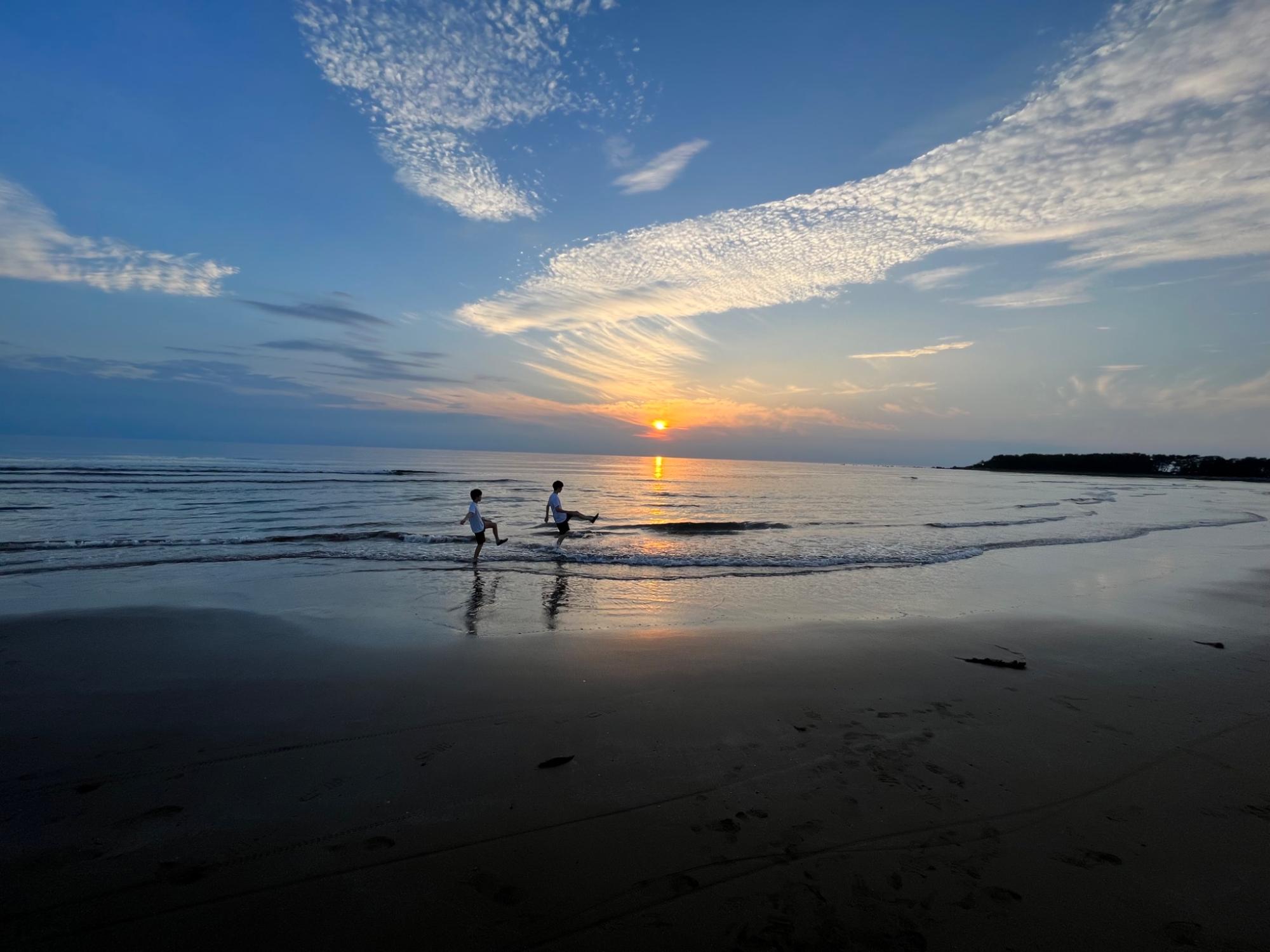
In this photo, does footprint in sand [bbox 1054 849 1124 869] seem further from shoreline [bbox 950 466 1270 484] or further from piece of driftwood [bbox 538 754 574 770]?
shoreline [bbox 950 466 1270 484]

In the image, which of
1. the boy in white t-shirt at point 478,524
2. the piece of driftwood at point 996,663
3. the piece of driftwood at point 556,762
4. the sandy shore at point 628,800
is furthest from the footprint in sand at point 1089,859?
the boy in white t-shirt at point 478,524

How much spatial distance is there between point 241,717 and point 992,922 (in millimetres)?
6463

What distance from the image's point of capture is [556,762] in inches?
Result: 192

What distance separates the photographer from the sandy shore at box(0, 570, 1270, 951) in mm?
3158

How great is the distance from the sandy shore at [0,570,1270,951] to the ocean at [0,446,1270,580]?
7.66 m

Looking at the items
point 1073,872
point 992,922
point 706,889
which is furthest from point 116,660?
point 1073,872

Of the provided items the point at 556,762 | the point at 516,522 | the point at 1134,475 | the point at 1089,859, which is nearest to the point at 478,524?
the point at 516,522

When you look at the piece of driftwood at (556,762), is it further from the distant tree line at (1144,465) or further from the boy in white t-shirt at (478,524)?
the distant tree line at (1144,465)

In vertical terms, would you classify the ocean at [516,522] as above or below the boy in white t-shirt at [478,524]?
below

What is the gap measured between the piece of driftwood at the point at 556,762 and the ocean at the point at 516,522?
9169 mm

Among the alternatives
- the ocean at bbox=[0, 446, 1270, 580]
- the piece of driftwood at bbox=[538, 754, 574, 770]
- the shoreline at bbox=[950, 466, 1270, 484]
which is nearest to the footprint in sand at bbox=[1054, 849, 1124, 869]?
the piece of driftwood at bbox=[538, 754, 574, 770]

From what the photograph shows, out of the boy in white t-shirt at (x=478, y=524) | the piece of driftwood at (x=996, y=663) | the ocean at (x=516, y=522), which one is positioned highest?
the boy in white t-shirt at (x=478, y=524)

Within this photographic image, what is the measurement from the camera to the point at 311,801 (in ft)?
14.0

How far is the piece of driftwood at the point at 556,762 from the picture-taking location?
15.8 feet
